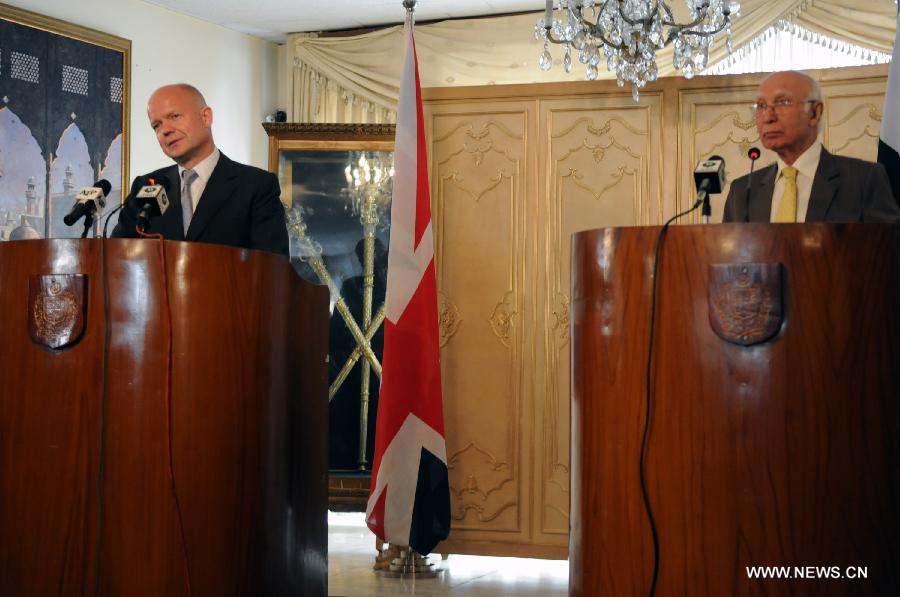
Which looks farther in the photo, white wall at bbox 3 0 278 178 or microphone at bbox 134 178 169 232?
white wall at bbox 3 0 278 178

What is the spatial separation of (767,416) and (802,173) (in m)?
1.28

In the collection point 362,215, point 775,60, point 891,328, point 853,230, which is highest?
point 775,60

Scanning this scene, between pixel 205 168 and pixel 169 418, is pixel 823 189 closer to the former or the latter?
pixel 205 168

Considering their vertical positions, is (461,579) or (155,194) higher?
(155,194)

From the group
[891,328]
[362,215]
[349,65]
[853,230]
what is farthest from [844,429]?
[349,65]

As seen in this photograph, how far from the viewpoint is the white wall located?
701 centimetres

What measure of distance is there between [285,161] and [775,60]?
3229 millimetres

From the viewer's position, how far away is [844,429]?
229cm

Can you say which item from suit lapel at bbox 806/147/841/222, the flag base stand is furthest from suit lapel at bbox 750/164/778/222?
the flag base stand

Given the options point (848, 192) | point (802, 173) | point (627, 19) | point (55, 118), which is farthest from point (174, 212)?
point (55, 118)

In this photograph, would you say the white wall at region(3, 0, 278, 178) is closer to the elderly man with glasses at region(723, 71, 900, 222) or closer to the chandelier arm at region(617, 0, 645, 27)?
the chandelier arm at region(617, 0, 645, 27)

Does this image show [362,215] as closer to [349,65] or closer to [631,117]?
[349,65]

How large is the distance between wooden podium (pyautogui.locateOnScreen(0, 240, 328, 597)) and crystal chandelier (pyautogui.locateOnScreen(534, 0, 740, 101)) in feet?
8.78

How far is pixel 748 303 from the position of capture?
2.33 metres
